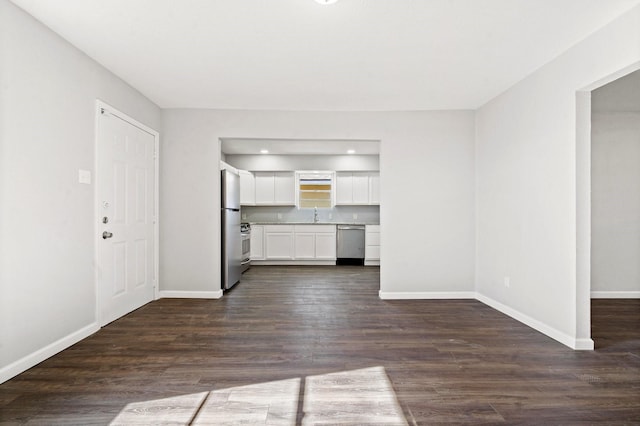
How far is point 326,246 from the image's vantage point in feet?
23.8

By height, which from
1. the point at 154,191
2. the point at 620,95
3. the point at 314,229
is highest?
the point at 620,95

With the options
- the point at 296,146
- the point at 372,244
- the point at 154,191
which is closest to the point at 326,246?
the point at 372,244

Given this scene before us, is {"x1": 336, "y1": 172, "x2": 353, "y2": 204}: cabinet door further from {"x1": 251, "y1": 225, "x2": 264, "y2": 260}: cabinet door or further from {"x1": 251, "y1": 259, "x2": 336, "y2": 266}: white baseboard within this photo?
{"x1": 251, "y1": 225, "x2": 264, "y2": 260}: cabinet door

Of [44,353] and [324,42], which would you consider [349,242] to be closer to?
[324,42]

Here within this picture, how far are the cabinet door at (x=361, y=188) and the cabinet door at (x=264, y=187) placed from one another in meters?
1.78

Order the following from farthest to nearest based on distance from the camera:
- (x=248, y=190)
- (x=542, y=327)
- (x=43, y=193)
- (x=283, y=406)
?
(x=248, y=190) < (x=542, y=327) < (x=43, y=193) < (x=283, y=406)

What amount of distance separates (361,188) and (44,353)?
6027 mm

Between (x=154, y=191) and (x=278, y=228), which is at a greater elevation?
(x=154, y=191)

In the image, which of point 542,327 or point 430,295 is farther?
point 430,295

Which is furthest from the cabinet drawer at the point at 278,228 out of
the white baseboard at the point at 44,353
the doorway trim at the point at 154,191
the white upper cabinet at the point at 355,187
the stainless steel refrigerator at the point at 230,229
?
the white baseboard at the point at 44,353

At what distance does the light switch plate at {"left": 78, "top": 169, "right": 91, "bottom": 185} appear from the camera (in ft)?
9.53

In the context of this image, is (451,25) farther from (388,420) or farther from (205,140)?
(205,140)

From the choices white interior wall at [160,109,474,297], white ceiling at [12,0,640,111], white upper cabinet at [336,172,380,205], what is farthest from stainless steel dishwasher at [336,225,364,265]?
white ceiling at [12,0,640,111]

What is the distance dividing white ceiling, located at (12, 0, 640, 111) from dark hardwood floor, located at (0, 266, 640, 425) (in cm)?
241
